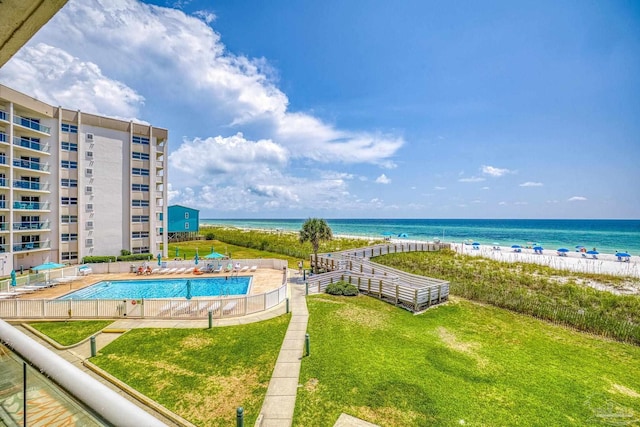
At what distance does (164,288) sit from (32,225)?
57.1ft

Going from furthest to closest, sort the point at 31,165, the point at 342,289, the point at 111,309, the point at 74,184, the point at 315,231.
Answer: the point at 74,184 → the point at 31,165 → the point at 315,231 → the point at 342,289 → the point at 111,309

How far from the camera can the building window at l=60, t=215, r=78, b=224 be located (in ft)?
105

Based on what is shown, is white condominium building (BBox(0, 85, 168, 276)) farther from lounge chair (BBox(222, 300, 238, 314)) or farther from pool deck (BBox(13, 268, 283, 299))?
lounge chair (BBox(222, 300, 238, 314))

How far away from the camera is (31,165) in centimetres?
3008

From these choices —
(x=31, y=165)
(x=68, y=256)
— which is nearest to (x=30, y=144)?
(x=31, y=165)

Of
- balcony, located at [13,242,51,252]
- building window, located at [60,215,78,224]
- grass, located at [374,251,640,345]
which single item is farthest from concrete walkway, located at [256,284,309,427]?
building window, located at [60,215,78,224]

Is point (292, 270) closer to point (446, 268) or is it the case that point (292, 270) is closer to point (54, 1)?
point (446, 268)

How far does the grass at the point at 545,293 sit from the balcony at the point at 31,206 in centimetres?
3721

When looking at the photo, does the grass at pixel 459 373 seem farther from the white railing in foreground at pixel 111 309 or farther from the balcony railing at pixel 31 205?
the balcony railing at pixel 31 205

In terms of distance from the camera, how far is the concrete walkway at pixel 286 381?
28.1 feet

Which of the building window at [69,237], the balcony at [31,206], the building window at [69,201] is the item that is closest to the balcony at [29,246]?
the building window at [69,237]

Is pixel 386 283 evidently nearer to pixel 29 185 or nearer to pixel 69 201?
pixel 69 201

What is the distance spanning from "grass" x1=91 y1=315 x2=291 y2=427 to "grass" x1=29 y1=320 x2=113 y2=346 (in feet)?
6.89

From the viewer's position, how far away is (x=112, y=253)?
34781 millimetres
